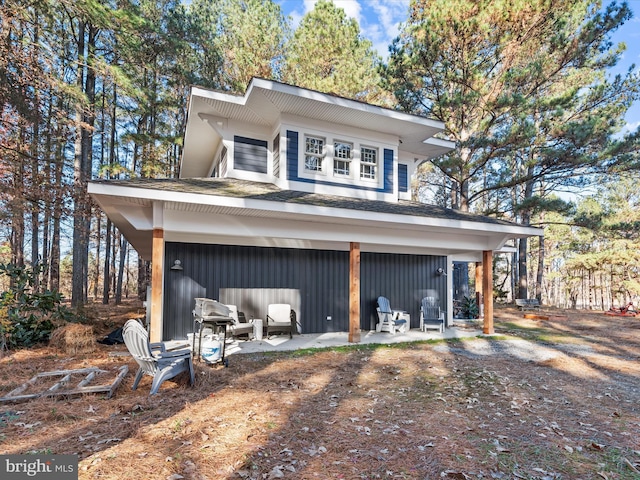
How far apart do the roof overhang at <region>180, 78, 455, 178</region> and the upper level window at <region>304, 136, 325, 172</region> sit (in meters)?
0.53

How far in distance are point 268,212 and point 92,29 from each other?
11262 millimetres

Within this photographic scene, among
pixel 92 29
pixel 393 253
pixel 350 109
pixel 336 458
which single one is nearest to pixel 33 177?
pixel 92 29

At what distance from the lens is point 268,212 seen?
6449mm

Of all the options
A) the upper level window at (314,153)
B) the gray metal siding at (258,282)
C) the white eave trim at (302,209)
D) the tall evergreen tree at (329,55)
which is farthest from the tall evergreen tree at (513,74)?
the gray metal siding at (258,282)

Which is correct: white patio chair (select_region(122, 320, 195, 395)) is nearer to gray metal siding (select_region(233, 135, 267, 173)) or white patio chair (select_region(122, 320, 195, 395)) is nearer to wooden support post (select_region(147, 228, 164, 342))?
wooden support post (select_region(147, 228, 164, 342))

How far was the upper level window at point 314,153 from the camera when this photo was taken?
Answer: 8.66 meters

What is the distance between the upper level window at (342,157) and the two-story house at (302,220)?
31mm

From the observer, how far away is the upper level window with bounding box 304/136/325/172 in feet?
28.4

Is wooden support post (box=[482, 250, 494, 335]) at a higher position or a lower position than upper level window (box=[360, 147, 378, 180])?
lower

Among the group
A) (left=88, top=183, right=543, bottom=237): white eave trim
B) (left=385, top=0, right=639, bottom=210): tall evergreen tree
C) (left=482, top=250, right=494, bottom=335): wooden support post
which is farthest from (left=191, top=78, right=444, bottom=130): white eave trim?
(left=385, top=0, right=639, bottom=210): tall evergreen tree

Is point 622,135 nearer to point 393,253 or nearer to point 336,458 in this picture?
point 393,253

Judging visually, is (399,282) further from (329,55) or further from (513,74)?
(329,55)

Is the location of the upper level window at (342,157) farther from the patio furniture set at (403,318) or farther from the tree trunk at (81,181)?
the tree trunk at (81,181)

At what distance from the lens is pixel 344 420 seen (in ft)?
11.7
